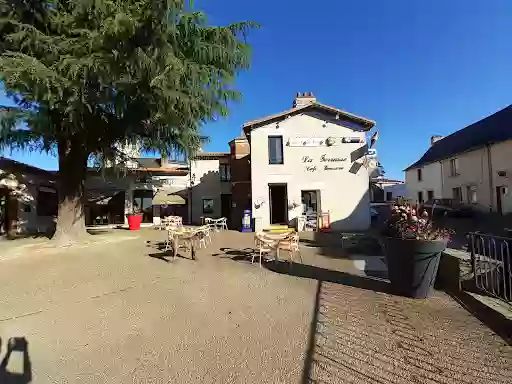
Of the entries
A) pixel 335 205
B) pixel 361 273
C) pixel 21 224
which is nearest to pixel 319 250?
pixel 361 273

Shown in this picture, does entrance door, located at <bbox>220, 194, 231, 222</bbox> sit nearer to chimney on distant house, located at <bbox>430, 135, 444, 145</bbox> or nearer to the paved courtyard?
the paved courtyard

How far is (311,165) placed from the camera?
58.1 feet

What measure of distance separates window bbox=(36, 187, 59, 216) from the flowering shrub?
817 inches

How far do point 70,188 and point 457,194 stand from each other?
29547 mm

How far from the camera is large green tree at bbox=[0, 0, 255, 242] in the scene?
356 inches

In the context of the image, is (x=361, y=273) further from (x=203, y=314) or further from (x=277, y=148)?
(x=277, y=148)

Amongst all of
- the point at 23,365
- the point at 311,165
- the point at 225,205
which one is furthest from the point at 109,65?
the point at 225,205

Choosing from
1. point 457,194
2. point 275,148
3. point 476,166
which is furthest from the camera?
point 457,194

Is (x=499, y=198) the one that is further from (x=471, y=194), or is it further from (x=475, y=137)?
(x=475, y=137)

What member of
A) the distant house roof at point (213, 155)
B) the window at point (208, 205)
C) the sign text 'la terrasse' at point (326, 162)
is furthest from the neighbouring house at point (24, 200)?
the sign text 'la terrasse' at point (326, 162)

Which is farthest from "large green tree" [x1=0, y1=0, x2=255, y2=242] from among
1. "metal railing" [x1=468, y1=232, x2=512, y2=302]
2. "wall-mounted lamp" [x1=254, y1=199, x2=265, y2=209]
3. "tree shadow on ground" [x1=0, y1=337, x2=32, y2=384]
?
"metal railing" [x1=468, y1=232, x2=512, y2=302]

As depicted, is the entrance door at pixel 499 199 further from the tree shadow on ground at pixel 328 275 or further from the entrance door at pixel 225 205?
the tree shadow on ground at pixel 328 275

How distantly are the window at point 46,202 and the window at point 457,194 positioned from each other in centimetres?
3089

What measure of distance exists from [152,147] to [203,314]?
10997 mm
